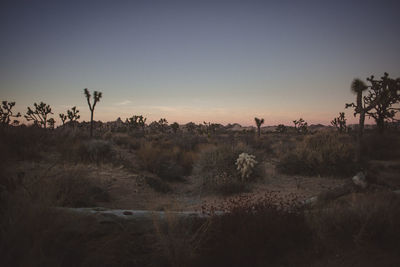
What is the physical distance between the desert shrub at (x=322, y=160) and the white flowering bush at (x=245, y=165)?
9.31ft

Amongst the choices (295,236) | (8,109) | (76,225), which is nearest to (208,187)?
(295,236)

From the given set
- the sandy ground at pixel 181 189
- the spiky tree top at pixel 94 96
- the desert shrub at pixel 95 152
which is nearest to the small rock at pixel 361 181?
the sandy ground at pixel 181 189

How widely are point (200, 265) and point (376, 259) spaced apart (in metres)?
2.23

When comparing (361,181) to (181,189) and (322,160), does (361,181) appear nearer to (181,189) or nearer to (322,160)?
(322,160)

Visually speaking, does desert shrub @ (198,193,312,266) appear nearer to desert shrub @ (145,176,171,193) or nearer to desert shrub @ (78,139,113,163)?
desert shrub @ (145,176,171,193)

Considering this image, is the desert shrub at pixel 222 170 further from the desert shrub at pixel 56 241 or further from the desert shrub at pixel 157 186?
the desert shrub at pixel 56 241

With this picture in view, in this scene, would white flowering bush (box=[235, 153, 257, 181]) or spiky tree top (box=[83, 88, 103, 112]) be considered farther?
spiky tree top (box=[83, 88, 103, 112])

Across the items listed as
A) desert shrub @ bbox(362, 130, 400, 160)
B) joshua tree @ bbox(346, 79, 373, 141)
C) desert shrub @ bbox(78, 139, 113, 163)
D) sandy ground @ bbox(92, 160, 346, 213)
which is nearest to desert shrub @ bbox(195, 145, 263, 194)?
sandy ground @ bbox(92, 160, 346, 213)

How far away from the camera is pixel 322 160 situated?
9.88 m

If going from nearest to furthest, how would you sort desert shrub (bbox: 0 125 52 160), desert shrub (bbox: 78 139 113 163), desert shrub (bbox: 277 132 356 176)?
1. desert shrub (bbox: 0 125 52 160)
2. desert shrub (bbox: 277 132 356 176)
3. desert shrub (bbox: 78 139 113 163)

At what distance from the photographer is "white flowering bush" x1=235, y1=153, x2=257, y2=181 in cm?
858

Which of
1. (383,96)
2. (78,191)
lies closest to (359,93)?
(383,96)

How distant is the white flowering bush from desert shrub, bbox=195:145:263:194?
26 centimetres

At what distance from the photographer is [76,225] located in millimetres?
2744
